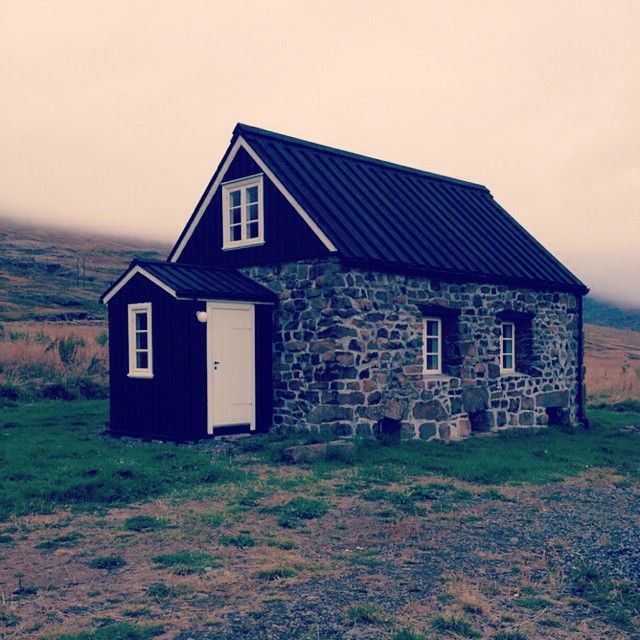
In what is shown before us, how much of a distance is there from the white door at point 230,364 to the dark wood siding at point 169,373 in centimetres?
15

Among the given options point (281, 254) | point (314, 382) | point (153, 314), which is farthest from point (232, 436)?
point (281, 254)

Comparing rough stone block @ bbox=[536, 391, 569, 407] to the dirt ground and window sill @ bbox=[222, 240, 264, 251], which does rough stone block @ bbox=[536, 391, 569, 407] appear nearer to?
window sill @ bbox=[222, 240, 264, 251]

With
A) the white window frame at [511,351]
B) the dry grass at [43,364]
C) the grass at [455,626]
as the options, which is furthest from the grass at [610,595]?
the dry grass at [43,364]

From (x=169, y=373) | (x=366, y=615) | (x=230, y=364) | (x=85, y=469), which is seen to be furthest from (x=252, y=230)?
(x=366, y=615)

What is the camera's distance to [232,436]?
49.6 ft

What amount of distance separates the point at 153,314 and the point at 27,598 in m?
9.35

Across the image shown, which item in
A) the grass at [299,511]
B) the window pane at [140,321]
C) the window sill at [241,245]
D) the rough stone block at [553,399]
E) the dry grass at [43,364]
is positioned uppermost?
the window sill at [241,245]

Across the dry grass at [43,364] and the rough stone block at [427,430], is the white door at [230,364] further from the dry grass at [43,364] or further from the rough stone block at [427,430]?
the dry grass at [43,364]

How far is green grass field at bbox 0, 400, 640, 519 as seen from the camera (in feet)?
32.8

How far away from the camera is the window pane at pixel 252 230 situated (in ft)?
56.1

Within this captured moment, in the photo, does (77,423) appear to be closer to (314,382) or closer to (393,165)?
(314,382)

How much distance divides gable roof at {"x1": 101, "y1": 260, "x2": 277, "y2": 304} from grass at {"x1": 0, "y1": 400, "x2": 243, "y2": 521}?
295 cm

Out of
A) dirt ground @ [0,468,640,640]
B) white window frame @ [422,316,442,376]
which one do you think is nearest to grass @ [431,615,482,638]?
dirt ground @ [0,468,640,640]

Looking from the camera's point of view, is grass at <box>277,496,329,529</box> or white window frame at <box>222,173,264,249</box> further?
white window frame at <box>222,173,264,249</box>
